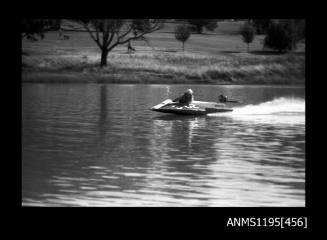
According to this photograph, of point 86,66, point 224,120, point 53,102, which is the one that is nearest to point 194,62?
point 86,66

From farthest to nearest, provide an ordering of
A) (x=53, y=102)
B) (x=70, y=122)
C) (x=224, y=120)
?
1. (x=53, y=102)
2. (x=224, y=120)
3. (x=70, y=122)

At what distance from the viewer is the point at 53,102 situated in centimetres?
3631

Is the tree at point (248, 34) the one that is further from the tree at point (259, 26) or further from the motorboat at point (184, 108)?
the motorboat at point (184, 108)

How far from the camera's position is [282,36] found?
214 ft

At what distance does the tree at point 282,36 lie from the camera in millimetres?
63294

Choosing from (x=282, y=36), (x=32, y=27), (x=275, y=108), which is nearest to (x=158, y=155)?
(x=275, y=108)

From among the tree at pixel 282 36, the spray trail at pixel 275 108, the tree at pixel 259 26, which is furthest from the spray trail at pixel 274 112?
the tree at pixel 259 26

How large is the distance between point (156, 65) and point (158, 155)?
37.9 metres

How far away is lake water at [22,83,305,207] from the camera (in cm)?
1390

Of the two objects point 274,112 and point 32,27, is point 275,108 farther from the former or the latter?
point 32,27
